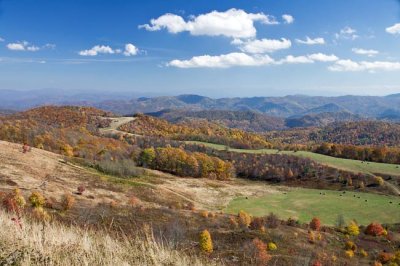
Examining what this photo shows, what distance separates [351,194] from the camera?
117 meters

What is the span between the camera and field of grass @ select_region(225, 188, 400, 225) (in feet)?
302

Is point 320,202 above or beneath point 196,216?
beneath

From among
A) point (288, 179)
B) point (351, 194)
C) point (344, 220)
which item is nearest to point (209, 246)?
point (344, 220)

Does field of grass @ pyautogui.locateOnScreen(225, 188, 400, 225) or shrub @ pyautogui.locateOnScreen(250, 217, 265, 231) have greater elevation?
shrub @ pyautogui.locateOnScreen(250, 217, 265, 231)

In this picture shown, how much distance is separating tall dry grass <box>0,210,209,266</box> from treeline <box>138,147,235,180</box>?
132 meters

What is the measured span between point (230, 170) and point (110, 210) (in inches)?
3848

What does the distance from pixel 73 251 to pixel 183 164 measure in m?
134

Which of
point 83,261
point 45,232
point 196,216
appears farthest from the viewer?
point 196,216

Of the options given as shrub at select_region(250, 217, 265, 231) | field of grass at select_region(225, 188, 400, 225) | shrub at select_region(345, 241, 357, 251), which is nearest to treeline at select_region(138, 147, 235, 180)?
field of grass at select_region(225, 188, 400, 225)

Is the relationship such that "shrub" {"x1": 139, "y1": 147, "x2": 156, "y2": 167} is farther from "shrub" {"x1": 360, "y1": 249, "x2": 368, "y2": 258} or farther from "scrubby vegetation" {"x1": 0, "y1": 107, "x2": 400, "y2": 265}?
"shrub" {"x1": 360, "y1": 249, "x2": 368, "y2": 258}

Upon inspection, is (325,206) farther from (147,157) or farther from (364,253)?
(147,157)

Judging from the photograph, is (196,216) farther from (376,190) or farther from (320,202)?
(376,190)

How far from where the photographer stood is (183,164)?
14275 cm

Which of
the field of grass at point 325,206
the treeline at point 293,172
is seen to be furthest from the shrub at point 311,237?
the treeline at point 293,172
